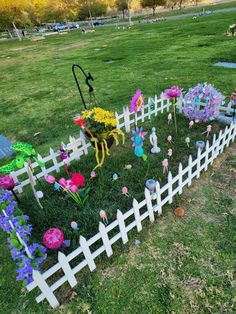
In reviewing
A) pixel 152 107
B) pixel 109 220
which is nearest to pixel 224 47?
pixel 152 107

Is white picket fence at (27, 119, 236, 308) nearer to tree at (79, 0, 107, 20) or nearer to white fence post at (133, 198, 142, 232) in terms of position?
white fence post at (133, 198, 142, 232)

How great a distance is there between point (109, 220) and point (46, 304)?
1.28 meters

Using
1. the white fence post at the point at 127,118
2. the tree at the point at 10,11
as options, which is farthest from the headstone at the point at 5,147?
the tree at the point at 10,11

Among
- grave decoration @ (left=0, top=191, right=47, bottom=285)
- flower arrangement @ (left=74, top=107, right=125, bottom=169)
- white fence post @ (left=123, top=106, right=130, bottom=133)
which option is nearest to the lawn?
white fence post @ (left=123, top=106, right=130, bottom=133)

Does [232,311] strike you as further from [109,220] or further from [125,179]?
[125,179]

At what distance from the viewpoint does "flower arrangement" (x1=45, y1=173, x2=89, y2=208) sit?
136 inches

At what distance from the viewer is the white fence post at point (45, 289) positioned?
2309mm

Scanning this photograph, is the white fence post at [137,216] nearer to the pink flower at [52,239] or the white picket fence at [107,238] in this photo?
the white picket fence at [107,238]

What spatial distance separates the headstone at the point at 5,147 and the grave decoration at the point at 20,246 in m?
2.63

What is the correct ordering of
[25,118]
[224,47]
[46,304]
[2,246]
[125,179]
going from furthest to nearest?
[224,47] < [25,118] < [125,179] < [2,246] < [46,304]

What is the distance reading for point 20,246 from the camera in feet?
8.74

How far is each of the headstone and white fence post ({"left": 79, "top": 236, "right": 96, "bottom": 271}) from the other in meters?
3.88

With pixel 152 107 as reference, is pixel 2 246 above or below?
below

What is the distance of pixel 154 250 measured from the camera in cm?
309
